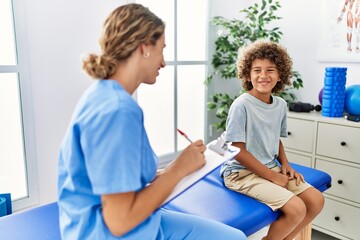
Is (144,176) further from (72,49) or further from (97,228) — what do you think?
(72,49)

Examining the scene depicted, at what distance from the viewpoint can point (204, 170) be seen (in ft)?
3.31

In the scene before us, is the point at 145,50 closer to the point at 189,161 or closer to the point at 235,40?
the point at 189,161

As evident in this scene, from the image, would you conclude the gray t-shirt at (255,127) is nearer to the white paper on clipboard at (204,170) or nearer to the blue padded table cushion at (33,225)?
the white paper on clipboard at (204,170)

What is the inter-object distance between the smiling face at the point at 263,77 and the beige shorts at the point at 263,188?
382 millimetres

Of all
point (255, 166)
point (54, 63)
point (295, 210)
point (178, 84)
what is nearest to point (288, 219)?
point (295, 210)

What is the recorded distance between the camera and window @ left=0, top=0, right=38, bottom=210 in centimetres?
183

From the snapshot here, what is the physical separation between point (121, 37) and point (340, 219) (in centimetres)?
199

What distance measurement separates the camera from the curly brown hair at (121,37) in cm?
82

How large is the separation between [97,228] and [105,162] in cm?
20

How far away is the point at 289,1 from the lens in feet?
9.14

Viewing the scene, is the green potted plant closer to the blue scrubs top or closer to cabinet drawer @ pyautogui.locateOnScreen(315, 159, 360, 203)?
cabinet drawer @ pyautogui.locateOnScreen(315, 159, 360, 203)

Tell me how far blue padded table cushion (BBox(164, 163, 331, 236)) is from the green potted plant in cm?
125

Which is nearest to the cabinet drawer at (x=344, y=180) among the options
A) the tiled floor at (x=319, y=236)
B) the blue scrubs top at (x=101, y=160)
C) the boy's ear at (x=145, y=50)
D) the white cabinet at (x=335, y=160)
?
the white cabinet at (x=335, y=160)

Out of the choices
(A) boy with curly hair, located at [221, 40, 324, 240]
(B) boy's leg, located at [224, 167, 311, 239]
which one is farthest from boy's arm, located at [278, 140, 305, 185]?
(B) boy's leg, located at [224, 167, 311, 239]
